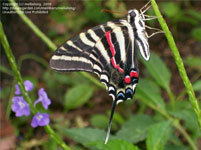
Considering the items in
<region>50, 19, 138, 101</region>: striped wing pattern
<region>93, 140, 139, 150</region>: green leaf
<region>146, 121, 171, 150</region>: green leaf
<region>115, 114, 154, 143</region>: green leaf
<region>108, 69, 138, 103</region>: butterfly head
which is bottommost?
<region>115, 114, 154, 143</region>: green leaf

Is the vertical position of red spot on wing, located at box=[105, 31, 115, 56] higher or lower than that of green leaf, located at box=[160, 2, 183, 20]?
lower

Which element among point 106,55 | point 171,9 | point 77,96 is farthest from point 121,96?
point 171,9

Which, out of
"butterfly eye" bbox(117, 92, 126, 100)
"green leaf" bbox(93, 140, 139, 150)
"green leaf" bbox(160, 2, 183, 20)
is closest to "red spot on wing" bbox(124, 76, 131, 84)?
"butterfly eye" bbox(117, 92, 126, 100)

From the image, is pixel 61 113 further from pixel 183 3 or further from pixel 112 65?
pixel 183 3

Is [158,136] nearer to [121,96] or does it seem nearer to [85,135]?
[121,96]

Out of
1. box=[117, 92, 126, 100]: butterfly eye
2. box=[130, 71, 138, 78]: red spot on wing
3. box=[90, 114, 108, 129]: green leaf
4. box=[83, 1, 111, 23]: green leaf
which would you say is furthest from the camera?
box=[83, 1, 111, 23]: green leaf

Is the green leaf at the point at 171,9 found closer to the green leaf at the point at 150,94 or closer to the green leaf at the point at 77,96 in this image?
the green leaf at the point at 77,96

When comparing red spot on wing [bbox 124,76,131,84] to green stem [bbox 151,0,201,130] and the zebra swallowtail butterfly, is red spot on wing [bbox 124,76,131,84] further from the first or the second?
green stem [bbox 151,0,201,130]
